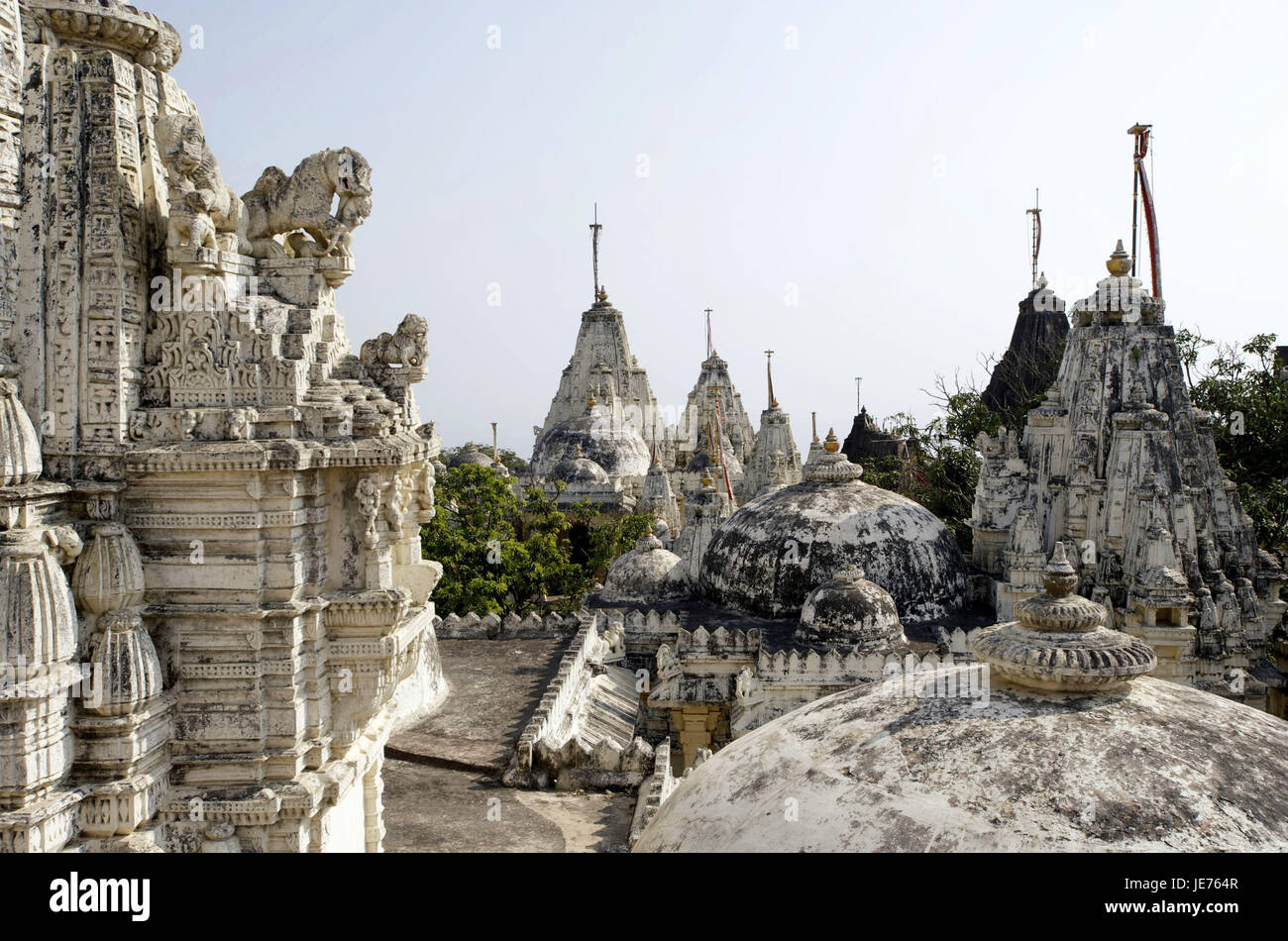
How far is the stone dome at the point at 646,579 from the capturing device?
2584 centimetres

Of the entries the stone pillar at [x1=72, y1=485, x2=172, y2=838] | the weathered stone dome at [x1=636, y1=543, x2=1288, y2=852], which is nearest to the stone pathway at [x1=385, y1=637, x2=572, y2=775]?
the stone pillar at [x1=72, y1=485, x2=172, y2=838]

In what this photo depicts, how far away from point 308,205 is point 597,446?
38.7 metres

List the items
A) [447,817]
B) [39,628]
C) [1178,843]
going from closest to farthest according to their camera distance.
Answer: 1. [1178,843]
2. [39,628]
3. [447,817]

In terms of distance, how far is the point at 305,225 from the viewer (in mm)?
10812

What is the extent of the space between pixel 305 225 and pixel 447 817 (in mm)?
7855

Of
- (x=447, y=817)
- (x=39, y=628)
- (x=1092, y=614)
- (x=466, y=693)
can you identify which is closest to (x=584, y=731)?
(x=466, y=693)

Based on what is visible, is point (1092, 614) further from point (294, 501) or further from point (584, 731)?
point (584, 731)

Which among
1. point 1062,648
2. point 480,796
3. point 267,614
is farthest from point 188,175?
point 480,796

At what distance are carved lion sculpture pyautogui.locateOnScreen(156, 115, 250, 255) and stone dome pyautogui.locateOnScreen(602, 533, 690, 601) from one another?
56.6ft

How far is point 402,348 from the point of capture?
11.0 m

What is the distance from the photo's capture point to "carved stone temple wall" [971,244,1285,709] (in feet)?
63.8

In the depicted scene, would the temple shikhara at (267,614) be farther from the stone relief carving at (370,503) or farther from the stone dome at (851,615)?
the stone dome at (851,615)

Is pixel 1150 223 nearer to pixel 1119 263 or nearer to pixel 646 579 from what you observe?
pixel 1119 263

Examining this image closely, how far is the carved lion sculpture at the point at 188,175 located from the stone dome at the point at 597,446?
126 feet
